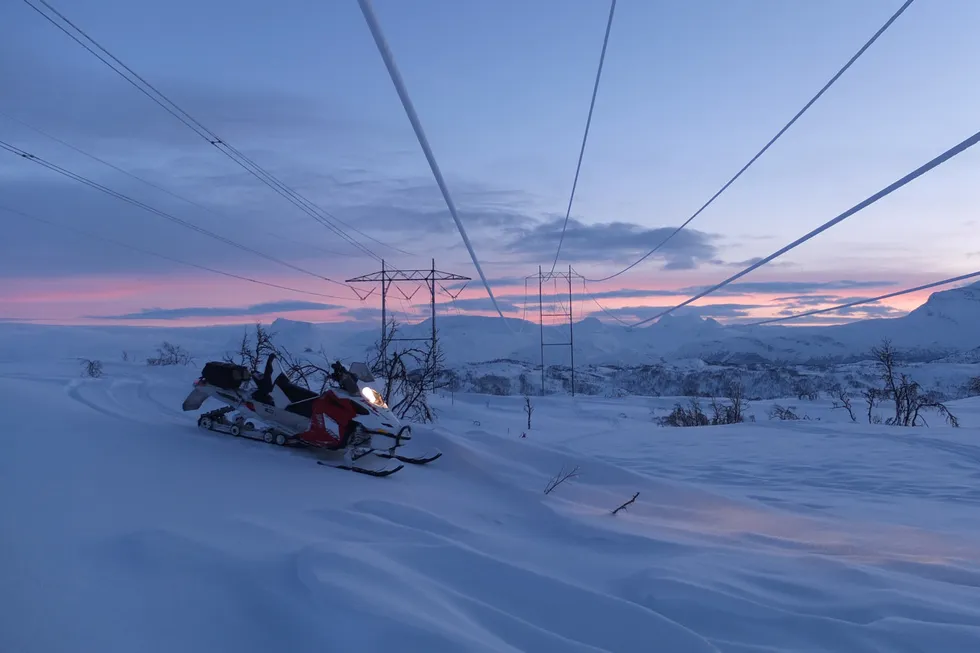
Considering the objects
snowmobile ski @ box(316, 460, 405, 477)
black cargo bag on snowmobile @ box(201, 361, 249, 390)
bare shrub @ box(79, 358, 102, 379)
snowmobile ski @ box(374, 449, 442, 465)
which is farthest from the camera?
bare shrub @ box(79, 358, 102, 379)

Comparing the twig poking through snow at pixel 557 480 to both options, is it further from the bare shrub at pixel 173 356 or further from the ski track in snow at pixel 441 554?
the bare shrub at pixel 173 356

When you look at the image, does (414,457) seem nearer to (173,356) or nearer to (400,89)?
(400,89)

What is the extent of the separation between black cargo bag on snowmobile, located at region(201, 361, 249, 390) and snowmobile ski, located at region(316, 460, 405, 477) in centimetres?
177

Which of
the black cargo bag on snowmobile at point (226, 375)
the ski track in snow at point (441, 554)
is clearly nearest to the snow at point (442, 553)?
the ski track in snow at point (441, 554)

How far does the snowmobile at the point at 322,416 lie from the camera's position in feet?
24.6

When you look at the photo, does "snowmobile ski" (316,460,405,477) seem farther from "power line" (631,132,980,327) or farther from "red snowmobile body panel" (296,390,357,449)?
"power line" (631,132,980,327)

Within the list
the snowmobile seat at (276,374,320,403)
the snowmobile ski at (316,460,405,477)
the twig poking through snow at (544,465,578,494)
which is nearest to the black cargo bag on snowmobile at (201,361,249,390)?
the snowmobile seat at (276,374,320,403)

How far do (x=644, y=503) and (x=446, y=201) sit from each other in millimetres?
4644

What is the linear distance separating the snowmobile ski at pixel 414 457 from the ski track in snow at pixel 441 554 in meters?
0.14

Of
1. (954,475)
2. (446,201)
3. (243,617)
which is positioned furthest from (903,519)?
(243,617)

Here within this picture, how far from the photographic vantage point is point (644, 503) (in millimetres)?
7547

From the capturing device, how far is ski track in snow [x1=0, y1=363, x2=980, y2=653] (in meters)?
3.09

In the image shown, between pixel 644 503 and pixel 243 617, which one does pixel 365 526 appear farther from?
pixel 644 503

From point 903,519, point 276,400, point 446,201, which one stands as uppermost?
point 446,201
